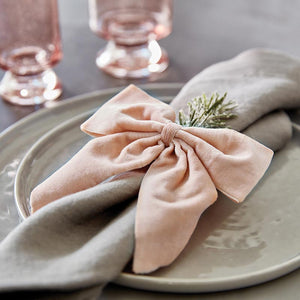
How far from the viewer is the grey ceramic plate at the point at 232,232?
0.51 meters

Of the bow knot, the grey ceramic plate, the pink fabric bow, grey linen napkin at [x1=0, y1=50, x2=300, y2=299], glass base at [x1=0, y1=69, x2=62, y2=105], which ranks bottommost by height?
glass base at [x1=0, y1=69, x2=62, y2=105]

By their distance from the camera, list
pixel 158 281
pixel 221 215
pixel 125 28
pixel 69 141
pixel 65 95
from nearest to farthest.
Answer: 1. pixel 158 281
2. pixel 221 215
3. pixel 69 141
4. pixel 65 95
5. pixel 125 28

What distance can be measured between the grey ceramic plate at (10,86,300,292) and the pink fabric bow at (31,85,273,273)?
3cm

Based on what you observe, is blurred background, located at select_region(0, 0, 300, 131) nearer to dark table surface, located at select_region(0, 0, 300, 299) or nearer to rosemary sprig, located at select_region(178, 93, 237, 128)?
dark table surface, located at select_region(0, 0, 300, 299)

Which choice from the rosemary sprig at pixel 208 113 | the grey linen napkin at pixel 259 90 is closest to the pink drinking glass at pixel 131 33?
the grey linen napkin at pixel 259 90

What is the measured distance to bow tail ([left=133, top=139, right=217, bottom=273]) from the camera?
1.67 ft

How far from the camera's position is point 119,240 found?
1.67ft

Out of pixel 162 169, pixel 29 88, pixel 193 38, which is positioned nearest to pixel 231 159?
pixel 162 169

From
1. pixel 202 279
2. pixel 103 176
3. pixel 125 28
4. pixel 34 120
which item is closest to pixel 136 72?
pixel 125 28

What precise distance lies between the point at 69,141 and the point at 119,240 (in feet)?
0.94

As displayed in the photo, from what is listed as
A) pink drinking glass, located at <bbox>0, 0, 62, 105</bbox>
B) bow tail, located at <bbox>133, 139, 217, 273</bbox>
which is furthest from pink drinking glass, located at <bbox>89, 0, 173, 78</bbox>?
bow tail, located at <bbox>133, 139, 217, 273</bbox>

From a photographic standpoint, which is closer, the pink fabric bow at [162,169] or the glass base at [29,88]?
→ the pink fabric bow at [162,169]

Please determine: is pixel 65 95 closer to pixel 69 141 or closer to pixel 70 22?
pixel 69 141

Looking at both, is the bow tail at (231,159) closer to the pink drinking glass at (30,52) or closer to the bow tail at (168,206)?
the bow tail at (168,206)
